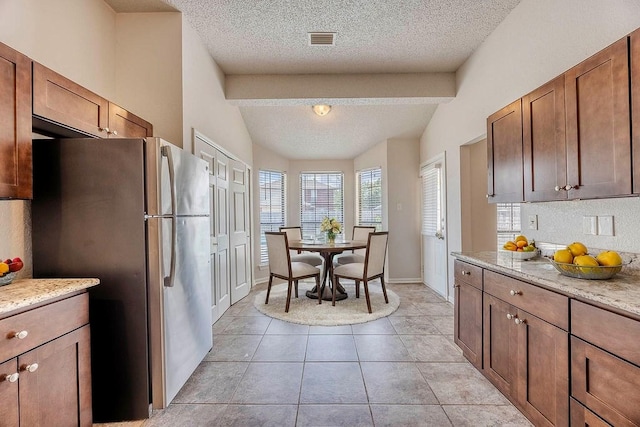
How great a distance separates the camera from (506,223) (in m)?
3.91

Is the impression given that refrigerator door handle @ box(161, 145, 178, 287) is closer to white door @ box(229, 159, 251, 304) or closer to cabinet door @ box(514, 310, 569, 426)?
white door @ box(229, 159, 251, 304)

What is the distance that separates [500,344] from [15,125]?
2.88m

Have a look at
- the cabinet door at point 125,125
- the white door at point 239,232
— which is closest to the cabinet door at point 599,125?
the cabinet door at point 125,125

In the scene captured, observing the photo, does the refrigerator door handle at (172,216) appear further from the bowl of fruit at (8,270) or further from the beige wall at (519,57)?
the beige wall at (519,57)

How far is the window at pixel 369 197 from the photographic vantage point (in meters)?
5.34

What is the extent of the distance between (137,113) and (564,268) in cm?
324

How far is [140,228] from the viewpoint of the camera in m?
1.80

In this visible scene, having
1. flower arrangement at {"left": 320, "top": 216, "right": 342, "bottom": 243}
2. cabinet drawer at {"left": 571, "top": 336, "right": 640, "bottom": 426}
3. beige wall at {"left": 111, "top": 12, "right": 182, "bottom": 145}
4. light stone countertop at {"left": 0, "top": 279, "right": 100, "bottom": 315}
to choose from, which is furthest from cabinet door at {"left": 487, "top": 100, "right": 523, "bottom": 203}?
light stone countertop at {"left": 0, "top": 279, "right": 100, "bottom": 315}

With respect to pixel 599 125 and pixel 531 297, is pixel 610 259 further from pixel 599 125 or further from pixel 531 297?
pixel 599 125

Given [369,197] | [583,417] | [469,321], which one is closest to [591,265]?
[583,417]

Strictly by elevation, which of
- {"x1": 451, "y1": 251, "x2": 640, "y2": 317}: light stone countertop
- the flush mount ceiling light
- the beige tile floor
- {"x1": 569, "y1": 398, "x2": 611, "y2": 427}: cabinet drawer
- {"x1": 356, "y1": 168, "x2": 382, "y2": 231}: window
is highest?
the flush mount ceiling light

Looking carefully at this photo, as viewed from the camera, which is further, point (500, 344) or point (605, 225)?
point (500, 344)

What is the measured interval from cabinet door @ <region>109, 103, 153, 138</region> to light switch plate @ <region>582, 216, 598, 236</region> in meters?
3.19

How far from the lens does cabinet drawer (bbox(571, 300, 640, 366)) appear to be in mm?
1114
